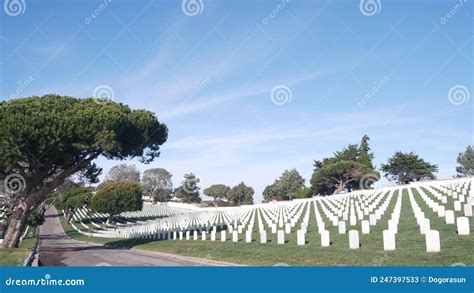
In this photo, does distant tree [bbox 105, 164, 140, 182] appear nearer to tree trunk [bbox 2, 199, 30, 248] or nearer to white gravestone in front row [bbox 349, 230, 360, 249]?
tree trunk [bbox 2, 199, 30, 248]

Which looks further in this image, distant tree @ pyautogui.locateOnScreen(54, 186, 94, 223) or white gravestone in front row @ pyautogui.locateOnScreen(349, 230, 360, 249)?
distant tree @ pyautogui.locateOnScreen(54, 186, 94, 223)

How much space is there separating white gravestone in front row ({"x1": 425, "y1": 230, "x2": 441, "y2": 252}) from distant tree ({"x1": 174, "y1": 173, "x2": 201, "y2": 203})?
98711mm

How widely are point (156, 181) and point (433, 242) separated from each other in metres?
119

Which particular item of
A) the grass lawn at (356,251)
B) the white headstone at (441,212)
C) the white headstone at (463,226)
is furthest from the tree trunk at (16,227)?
the white headstone at (463,226)

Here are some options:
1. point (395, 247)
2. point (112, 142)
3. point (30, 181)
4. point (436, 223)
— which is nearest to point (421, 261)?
point (395, 247)

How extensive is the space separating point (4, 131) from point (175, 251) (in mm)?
11633

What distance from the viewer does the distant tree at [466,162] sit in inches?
4050

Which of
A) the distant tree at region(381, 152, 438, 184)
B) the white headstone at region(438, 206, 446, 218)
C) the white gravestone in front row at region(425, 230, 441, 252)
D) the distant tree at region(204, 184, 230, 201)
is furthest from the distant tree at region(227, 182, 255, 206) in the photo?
the white gravestone in front row at region(425, 230, 441, 252)

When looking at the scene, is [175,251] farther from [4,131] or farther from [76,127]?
[4,131]

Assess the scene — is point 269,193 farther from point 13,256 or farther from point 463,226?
point 463,226

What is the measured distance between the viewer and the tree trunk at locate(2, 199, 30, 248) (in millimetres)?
26000

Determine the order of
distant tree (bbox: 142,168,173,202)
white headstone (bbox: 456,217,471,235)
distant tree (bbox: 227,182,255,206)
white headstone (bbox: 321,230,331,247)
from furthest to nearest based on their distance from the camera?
1. distant tree (bbox: 142,168,173,202)
2. distant tree (bbox: 227,182,255,206)
3. white headstone (bbox: 321,230,331,247)
4. white headstone (bbox: 456,217,471,235)

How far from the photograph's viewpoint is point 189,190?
11062 centimetres

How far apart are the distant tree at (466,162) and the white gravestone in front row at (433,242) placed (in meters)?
101
